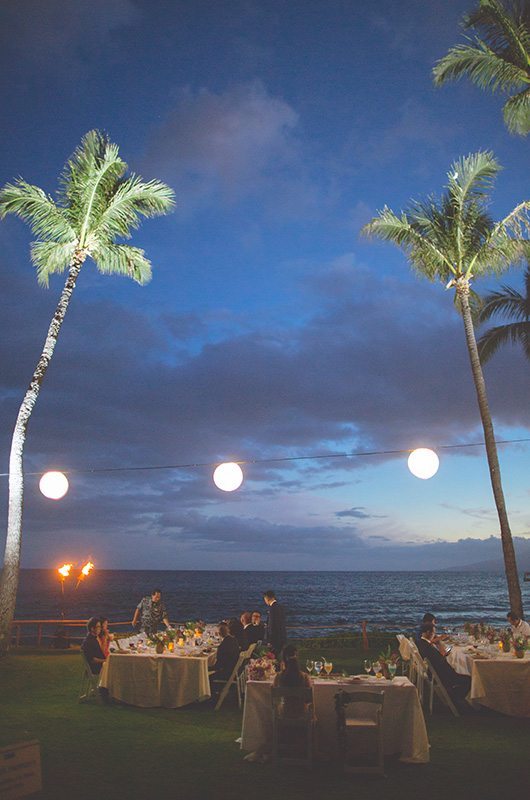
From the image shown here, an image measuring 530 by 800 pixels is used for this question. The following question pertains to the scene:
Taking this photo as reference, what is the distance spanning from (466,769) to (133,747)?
3706 millimetres

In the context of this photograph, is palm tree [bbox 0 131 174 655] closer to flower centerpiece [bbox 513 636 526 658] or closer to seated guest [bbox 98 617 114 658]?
seated guest [bbox 98 617 114 658]

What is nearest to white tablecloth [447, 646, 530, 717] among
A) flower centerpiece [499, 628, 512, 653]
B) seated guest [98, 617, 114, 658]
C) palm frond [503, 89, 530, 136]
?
flower centerpiece [499, 628, 512, 653]

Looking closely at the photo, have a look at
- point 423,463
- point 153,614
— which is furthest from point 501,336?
point 153,614

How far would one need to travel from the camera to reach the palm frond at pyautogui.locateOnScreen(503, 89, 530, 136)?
12539 millimetres

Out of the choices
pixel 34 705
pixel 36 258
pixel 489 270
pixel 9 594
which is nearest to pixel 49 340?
pixel 36 258

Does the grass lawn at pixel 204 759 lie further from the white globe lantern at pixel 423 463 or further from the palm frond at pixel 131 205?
the palm frond at pixel 131 205

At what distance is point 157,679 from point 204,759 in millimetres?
2843

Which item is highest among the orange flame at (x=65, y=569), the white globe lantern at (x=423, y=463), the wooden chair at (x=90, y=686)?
the white globe lantern at (x=423, y=463)

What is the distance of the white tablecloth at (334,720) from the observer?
21.7 ft

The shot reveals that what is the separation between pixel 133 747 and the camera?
278 inches

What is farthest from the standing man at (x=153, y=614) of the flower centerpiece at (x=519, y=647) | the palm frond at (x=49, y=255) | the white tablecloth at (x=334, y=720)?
the palm frond at (x=49, y=255)

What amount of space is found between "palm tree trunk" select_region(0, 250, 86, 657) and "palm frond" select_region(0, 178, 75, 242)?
228cm

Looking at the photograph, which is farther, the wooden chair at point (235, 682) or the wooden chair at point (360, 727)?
the wooden chair at point (235, 682)

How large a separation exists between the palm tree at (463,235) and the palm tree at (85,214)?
6.46 metres
